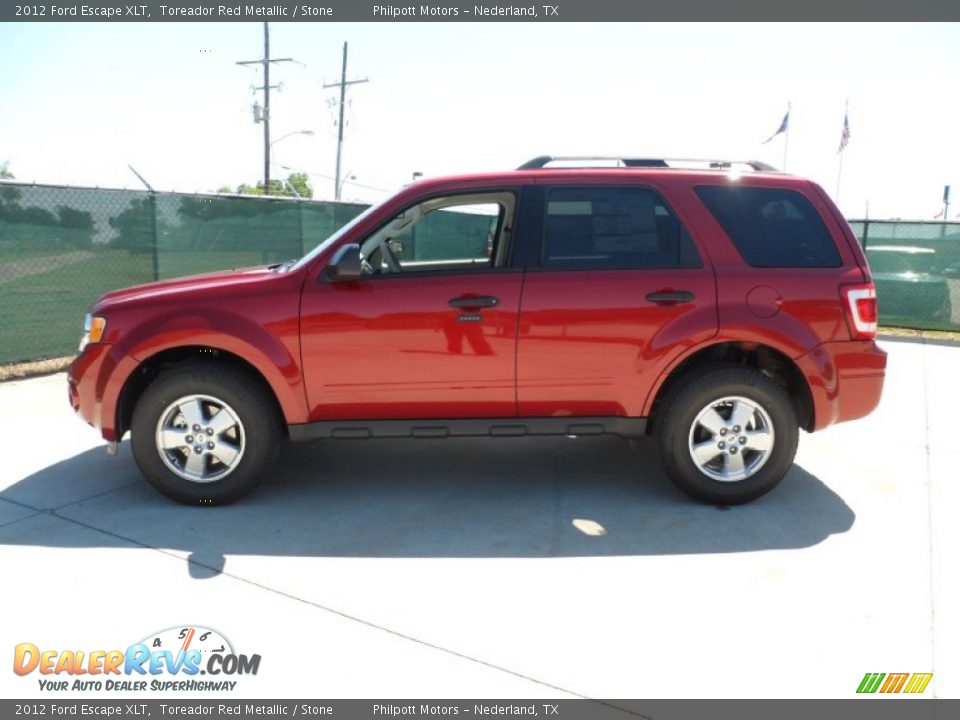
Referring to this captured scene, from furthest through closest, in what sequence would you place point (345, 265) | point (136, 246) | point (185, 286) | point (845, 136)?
1. point (845, 136)
2. point (136, 246)
3. point (185, 286)
4. point (345, 265)

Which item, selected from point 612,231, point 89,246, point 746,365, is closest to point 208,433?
point 612,231

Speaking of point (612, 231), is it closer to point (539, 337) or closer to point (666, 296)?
point (666, 296)

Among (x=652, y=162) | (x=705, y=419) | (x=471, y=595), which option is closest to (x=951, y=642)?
(x=705, y=419)

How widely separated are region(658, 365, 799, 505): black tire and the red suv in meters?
0.01

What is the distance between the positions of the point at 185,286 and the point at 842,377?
382 centimetres

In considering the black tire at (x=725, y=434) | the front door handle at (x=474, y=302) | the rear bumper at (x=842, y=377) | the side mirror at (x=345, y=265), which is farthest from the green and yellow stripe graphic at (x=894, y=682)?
the side mirror at (x=345, y=265)

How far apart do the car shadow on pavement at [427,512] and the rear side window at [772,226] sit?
1.43 meters

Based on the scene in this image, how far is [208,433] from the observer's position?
14.2ft

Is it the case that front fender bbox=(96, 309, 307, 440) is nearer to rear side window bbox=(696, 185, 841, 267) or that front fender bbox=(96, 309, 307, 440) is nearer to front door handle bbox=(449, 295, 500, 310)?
front door handle bbox=(449, 295, 500, 310)

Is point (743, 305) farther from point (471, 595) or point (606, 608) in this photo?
point (471, 595)

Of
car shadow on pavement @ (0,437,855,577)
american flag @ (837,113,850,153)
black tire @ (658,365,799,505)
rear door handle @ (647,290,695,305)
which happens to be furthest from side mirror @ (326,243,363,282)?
american flag @ (837,113,850,153)

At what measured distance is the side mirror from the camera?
4.14 m

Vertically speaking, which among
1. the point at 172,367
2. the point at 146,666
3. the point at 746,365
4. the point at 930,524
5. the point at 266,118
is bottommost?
→ the point at 146,666

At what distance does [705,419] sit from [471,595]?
1784mm
